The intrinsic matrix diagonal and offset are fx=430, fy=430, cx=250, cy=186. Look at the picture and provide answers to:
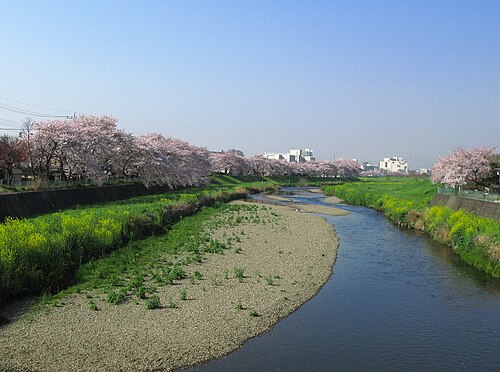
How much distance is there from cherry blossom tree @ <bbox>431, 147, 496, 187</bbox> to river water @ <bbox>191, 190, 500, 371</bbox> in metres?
27.9

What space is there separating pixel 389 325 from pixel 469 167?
42.0 metres

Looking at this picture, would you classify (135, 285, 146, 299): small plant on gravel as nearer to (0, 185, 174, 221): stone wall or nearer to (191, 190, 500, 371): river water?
(191, 190, 500, 371): river water

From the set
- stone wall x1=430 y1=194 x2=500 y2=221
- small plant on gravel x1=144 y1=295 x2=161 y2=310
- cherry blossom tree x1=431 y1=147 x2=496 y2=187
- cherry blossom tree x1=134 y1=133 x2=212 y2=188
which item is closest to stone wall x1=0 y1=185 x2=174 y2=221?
cherry blossom tree x1=134 y1=133 x2=212 y2=188

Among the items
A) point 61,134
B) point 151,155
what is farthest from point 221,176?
point 61,134

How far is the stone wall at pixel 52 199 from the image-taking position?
3222cm

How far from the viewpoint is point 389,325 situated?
649 inches

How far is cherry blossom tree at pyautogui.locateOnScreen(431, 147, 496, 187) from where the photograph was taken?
5184cm

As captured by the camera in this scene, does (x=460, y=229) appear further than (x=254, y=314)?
Yes

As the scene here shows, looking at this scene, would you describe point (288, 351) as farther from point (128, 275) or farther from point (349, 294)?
point (128, 275)

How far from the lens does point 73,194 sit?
43.4 metres

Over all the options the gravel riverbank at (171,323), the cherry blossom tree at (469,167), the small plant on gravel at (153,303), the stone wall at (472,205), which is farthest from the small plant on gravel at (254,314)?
the cherry blossom tree at (469,167)

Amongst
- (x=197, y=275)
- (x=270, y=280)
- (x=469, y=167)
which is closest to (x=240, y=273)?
(x=270, y=280)

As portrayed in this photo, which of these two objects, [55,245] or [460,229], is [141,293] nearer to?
[55,245]

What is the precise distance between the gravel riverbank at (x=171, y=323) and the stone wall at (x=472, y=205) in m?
17.6
